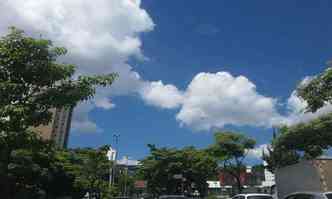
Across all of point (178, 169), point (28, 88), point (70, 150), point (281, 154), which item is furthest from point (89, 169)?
point (28, 88)

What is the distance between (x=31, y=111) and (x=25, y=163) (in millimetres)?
19954

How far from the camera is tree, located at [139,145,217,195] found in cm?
4638

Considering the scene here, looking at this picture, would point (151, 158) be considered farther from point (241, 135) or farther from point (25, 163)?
point (25, 163)

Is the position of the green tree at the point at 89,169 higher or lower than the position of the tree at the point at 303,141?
lower

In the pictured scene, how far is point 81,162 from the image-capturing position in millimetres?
37844

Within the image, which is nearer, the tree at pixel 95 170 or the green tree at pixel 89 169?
the green tree at pixel 89 169

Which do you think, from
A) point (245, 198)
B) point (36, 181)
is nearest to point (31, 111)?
point (245, 198)

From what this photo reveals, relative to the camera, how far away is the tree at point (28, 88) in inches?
362

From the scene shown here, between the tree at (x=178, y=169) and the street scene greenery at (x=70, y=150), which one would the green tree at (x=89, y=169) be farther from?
the tree at (x=178, y=169)

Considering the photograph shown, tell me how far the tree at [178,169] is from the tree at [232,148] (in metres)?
4.53

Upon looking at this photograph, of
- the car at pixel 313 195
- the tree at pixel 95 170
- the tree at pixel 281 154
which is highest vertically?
the tree at pixel 281 154

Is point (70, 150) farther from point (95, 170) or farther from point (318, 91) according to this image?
point (318, 91)

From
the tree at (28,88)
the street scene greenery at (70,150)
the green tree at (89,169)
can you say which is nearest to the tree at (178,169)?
the street scene greenery at (70,150)

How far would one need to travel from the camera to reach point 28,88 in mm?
9742
